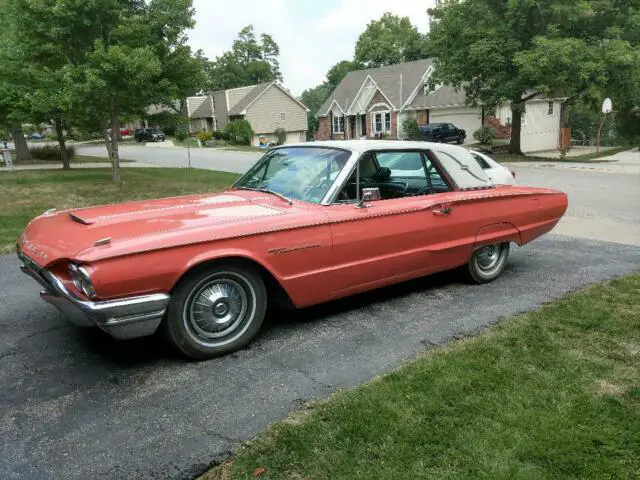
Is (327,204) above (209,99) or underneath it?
underneath

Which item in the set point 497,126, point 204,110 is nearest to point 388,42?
point 204,110

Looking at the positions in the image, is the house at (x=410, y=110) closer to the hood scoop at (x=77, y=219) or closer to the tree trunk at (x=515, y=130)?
the tree trunk at (x=515, y=130)

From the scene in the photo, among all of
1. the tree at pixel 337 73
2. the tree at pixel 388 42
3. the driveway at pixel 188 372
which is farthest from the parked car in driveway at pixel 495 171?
the tree at pixel 337 73

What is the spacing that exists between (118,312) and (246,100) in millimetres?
50385

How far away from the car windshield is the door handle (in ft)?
3.08

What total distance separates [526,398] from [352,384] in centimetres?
104

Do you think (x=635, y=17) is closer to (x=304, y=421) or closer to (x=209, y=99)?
(x=304, y=421)

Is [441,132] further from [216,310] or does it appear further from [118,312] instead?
[118,312]

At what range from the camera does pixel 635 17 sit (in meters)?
22.1

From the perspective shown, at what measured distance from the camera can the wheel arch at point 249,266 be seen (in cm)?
354

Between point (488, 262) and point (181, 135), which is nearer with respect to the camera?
point (488, 262)

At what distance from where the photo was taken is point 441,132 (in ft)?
109

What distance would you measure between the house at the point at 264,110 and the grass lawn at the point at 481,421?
45.5 metres

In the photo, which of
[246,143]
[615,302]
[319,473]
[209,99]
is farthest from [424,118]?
[319,473]
